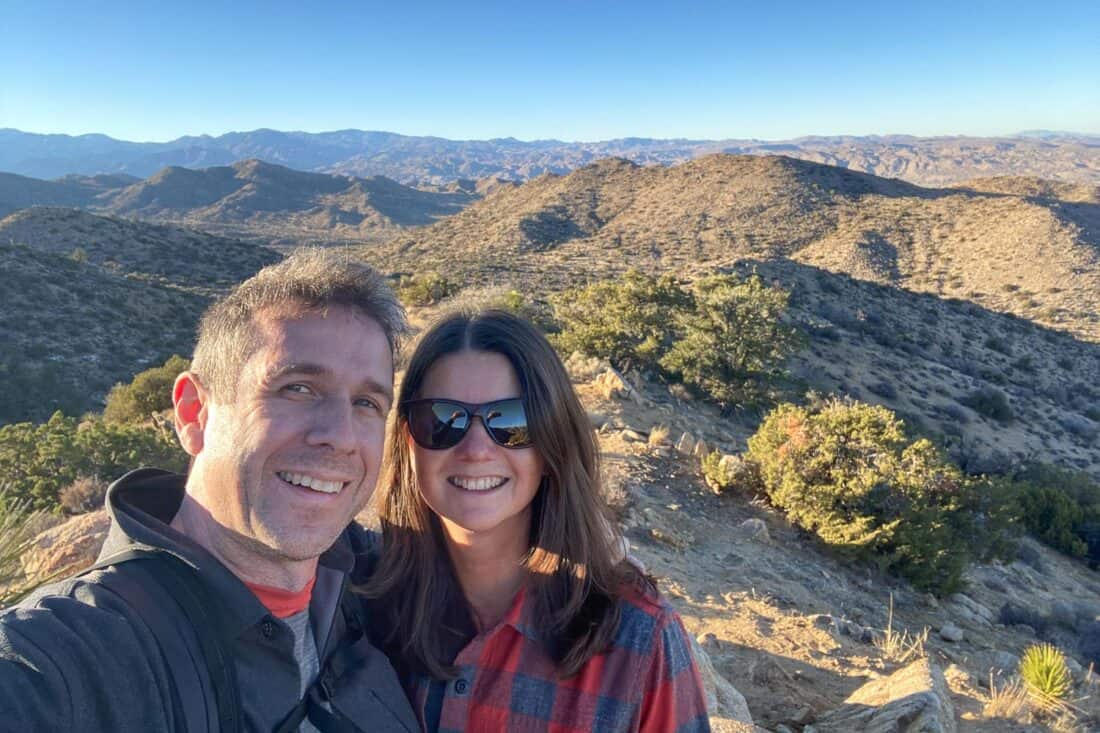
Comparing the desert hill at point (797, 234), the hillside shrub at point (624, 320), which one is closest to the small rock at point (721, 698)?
the hillside shrub at point (624, 320)

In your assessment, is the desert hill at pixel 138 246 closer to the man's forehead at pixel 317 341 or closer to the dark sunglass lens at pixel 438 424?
the dark sunglass lens at pixel 438 424

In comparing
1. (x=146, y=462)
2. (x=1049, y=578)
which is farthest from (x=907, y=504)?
(x=146, y=462)

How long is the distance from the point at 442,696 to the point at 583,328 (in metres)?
12.6

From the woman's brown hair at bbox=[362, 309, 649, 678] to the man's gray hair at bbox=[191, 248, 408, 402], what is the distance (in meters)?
0.35

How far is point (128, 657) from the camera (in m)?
1.19

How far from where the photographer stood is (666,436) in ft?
29.3

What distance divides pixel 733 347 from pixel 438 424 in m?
12.6

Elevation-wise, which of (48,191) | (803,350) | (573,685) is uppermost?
(48,191)

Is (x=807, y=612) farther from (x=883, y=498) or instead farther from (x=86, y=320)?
(x=86, y=320)

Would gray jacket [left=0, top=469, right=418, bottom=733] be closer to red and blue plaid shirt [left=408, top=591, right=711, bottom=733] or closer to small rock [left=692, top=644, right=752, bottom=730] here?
red and blue plaid shirt [left=408, top=591, right=711, bottom=733]

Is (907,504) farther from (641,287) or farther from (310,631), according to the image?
(641,287)

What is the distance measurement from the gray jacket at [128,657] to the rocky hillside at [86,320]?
1726 cm

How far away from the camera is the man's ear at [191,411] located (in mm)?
1646

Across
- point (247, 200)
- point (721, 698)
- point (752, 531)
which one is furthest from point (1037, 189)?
point (247, 200)
